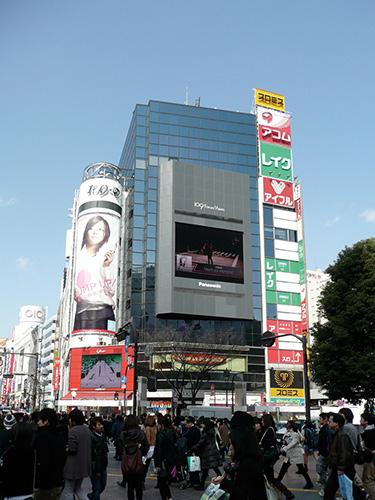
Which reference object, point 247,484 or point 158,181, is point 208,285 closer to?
point 158,181

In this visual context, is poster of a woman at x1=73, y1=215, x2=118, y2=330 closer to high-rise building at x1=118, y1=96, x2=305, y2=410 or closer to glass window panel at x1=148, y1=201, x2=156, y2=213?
high-rise building at x1=118, y1=96, x2=305, y2=410

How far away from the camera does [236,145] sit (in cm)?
7000

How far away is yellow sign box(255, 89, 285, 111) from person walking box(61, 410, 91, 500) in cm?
6804

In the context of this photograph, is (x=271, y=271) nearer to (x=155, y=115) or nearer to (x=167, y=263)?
(x=167, y=263)

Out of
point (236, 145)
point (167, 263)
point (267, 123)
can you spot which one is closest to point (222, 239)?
point (167, 263)

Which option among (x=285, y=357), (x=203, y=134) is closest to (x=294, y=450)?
(x=285, y=357)

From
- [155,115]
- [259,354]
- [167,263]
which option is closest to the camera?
[167,263]

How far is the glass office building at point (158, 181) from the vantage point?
2370 inches

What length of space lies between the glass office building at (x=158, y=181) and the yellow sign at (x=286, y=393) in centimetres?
191

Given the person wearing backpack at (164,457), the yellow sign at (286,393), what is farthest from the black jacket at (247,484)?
the yellow sign at (286,393)

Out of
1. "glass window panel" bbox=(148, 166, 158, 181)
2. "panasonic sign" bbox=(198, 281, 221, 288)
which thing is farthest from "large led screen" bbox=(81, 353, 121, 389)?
"glass window panel" bbox=(148, 166, 158, 181)

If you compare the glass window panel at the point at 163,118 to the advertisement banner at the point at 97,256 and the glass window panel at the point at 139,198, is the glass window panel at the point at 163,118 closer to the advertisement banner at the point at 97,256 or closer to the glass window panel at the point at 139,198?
the advertisement banner at the point at 97,256

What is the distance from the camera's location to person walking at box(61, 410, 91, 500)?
784 cm

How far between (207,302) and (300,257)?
48.8ft
